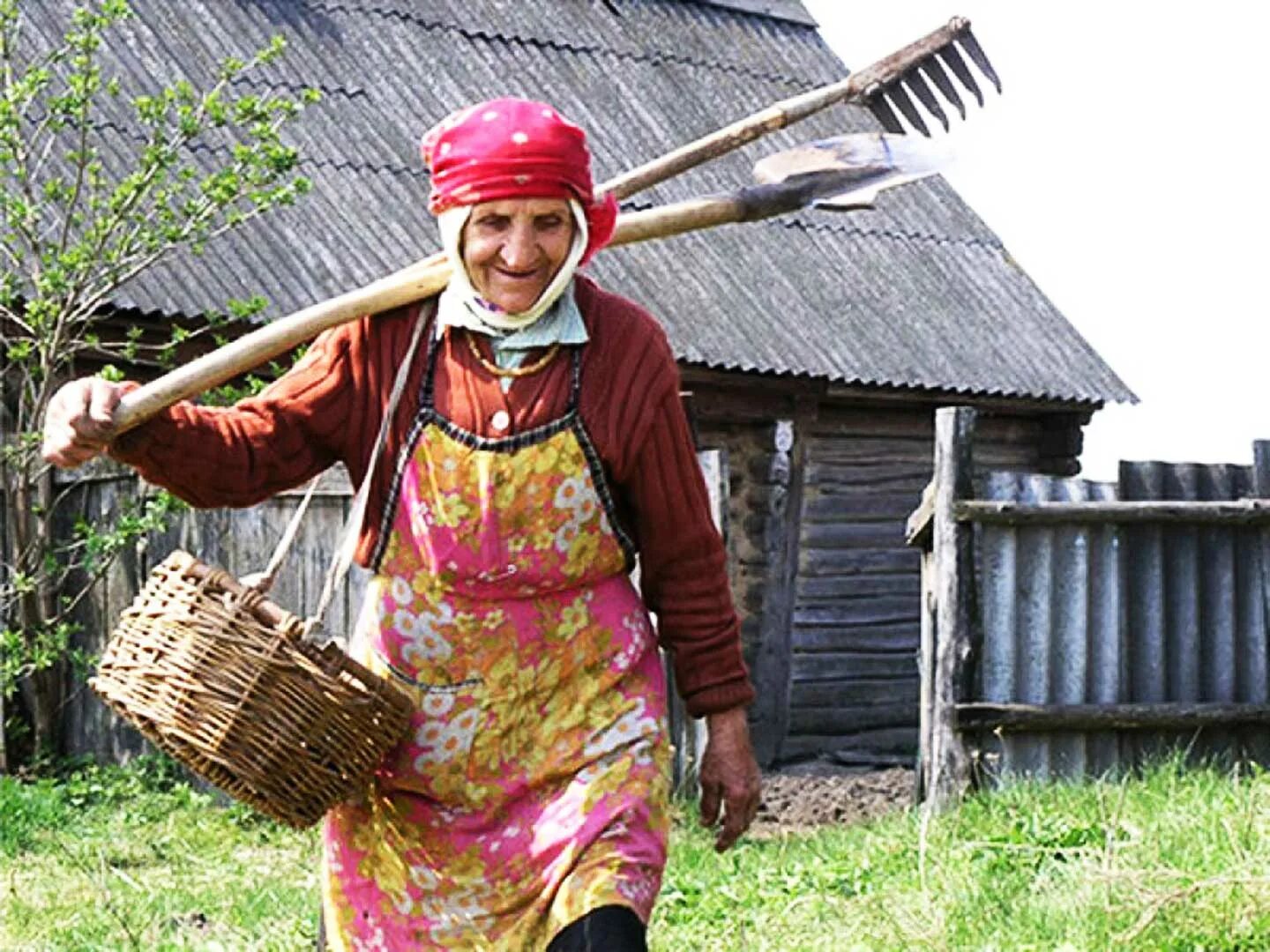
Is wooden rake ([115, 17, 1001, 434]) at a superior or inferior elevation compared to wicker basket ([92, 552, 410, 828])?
superior

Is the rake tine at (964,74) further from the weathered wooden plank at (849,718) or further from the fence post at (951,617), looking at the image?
the fence post at (951,617)

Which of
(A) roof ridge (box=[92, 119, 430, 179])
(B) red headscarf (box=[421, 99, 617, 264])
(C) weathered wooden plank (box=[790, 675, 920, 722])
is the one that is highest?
(A) roof ridge (box=[92, 119, 430, 179])

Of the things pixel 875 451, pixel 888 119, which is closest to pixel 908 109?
pixel 888 119

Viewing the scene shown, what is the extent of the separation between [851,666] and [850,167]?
9.91 metres

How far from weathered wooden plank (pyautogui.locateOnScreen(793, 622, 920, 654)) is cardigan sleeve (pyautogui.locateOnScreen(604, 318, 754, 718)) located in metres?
9.94

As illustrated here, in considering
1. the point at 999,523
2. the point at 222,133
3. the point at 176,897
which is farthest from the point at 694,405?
the point at 176,897

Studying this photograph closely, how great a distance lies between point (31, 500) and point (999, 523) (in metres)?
4.51

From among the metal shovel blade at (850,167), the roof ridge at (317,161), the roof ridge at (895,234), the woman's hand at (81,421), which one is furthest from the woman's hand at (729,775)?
the roof ridge at (895,234)

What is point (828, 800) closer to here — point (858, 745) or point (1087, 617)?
point (1087, 617)

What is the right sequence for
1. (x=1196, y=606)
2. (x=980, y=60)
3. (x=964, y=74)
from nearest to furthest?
(x=1196, y=606), (x=980, y=60), (x=964, y=74)

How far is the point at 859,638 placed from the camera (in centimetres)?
1396

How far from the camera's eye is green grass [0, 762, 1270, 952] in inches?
195

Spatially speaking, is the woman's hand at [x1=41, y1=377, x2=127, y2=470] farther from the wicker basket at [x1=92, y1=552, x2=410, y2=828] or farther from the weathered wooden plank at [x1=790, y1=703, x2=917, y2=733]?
the weathered wooden plank at [x1=790, y1=703, x2=917, y2=733]

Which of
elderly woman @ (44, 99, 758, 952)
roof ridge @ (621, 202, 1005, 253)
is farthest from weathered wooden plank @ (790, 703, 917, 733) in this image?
elderly woman @ (44, 99, 758, 952)
